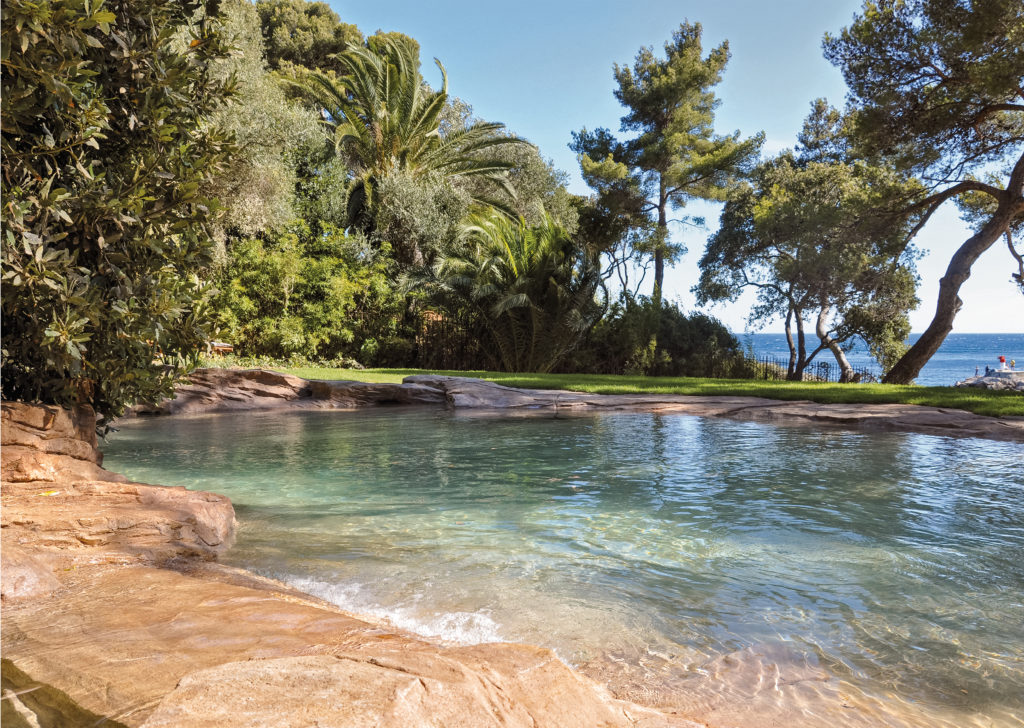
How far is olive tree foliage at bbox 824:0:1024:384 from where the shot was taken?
12.5 metres

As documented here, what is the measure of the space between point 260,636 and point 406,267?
19.4 m

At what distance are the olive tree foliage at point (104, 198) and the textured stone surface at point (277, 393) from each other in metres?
7.57

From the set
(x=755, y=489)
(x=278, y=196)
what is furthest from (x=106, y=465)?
(x=278, y=196)

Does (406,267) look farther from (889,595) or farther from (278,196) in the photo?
(889,595)

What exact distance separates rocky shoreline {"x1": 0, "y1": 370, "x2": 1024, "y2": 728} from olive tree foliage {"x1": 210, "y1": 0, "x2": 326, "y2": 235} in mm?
13018

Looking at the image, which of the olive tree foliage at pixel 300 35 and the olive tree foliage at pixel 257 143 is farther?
the olive tree foliage at pixel 300 35

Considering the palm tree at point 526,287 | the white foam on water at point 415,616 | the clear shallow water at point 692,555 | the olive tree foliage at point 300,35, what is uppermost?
the olive tree foliage at point 300,35

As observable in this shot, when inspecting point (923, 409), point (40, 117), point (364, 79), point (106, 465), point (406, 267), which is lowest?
point (106, 465)

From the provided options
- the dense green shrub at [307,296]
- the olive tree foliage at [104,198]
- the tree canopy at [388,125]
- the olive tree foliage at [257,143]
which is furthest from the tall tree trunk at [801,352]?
the olive tree foliage at [104,198]

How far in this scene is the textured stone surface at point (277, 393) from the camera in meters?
11.9

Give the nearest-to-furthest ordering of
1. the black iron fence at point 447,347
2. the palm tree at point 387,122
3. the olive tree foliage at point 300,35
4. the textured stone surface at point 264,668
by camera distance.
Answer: the textured stone surface at point 264,668 < the black iron fence at point 447,347 < the palm tree at point 387,122 < the olive tree foliage at point 300,35

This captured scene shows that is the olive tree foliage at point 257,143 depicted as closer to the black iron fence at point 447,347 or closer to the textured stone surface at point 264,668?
the black iron fence at point 447,347

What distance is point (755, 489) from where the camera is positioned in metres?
5.74

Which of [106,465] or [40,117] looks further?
[106,465]
